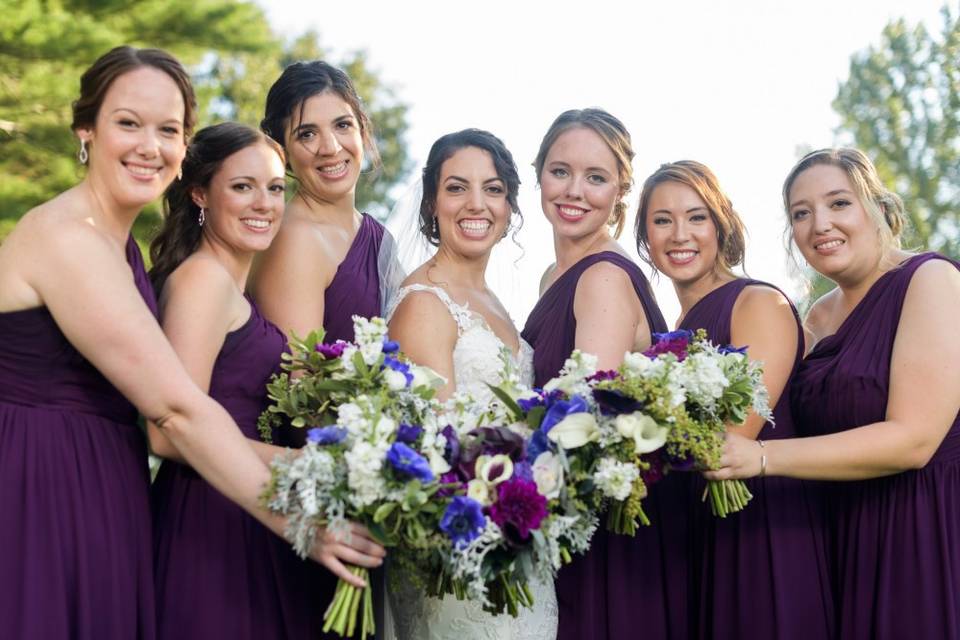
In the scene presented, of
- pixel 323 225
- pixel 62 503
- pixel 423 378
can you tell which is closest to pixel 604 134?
pixel 323 225

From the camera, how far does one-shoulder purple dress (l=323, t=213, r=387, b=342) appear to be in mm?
6719

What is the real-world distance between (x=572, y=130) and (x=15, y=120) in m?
15.8

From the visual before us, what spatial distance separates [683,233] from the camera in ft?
22.6

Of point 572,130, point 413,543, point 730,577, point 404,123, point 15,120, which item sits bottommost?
point 730,577

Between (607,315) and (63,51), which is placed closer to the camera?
(607,315)

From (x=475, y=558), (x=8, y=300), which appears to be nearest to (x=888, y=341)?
(x=475, y=558)

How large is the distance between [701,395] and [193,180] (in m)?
2.96

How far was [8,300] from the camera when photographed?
4879mm

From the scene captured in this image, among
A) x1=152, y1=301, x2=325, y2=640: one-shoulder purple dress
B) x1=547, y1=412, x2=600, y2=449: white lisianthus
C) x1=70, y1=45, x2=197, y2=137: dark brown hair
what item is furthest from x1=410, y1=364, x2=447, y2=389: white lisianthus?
x1=70, y1=45, x2=197, y2=137: dark brown hair

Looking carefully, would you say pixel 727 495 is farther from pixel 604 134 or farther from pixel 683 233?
pixel 604 134

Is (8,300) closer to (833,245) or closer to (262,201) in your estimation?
(262,201)

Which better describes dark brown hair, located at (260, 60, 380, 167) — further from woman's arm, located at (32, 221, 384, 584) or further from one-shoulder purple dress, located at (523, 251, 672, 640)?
woman's arm, located at (32, 221, 384, 584)

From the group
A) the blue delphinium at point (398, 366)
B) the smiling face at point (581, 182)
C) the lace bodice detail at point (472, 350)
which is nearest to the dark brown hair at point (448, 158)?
the smiling face at point (581, 182)

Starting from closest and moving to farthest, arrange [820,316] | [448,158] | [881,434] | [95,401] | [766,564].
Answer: [95,401], [881,434], [766,564], [448,158], [820,316]
